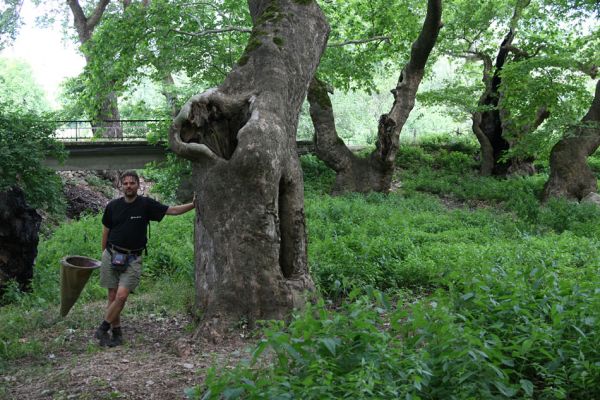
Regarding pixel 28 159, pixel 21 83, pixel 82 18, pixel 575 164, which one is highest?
pixel 21 83

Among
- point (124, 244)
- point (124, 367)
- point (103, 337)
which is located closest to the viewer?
point (124, 367)

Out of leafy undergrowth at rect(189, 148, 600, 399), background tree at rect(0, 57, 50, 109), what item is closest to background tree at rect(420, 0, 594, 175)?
leafy undergrowth at rect(189, 148, 600, 399)

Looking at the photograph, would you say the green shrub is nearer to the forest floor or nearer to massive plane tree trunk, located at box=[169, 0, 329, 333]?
the forest floor

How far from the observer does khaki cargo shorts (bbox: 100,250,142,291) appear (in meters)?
6.75

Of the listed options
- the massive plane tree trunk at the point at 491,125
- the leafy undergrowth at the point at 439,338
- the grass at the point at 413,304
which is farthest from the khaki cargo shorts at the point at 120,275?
the massive plane tree trunk at the point at 491,125

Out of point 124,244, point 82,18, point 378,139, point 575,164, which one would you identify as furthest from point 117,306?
point 82,18

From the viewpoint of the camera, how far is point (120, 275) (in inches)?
269

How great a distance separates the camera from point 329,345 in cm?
381

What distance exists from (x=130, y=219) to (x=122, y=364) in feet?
5.36

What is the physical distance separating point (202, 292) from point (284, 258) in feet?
3.17

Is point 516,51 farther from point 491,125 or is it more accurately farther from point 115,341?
point 115,341

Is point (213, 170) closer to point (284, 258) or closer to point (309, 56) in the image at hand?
point (284, 258)

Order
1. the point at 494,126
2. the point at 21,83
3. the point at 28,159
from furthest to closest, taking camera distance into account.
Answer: the point at 21,83, the point at 494,126, the point at 28,159

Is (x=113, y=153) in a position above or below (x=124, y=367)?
above
